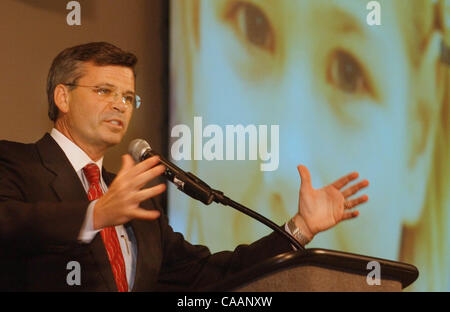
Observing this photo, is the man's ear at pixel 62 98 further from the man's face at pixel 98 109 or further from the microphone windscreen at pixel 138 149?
the microphone windscreen at pixel 138 149

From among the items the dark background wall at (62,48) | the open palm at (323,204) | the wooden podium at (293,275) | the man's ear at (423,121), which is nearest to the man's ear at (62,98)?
the dark background wall at (62,48)

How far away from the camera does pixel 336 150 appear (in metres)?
2.70

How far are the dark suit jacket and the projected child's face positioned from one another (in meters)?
0.53

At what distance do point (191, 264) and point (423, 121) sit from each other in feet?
4.07

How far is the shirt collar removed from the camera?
206 centimetres

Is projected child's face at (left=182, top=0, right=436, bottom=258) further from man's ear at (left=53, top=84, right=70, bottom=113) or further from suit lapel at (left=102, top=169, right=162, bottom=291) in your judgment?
man's ear at (left=53, top=84, right=70, bottom=113)

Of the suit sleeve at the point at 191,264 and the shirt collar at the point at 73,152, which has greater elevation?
the shirt collar at the point at 73,152

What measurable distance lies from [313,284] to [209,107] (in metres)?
1.57

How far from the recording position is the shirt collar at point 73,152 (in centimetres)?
206

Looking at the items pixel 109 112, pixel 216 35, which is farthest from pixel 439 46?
pixel 109 112

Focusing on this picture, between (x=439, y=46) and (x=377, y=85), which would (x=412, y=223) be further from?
(x=439, y=46)

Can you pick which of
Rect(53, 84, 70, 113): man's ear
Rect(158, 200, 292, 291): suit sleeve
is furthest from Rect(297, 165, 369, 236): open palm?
Rect(53, 84, 70, 113): man's ear

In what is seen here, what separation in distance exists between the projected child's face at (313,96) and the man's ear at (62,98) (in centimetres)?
74

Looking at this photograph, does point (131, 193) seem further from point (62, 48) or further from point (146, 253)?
point (62, 48)
